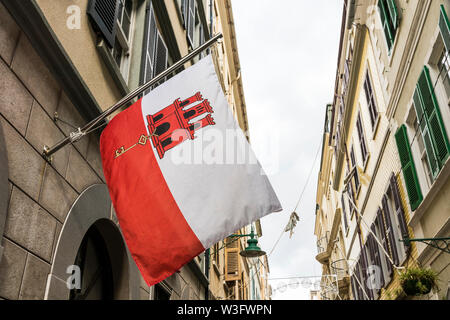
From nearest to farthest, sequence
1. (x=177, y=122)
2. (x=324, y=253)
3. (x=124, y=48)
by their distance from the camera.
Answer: (x=177, y=122) → (x=124, y=48) → (x=324, y=253)

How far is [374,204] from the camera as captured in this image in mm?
13297

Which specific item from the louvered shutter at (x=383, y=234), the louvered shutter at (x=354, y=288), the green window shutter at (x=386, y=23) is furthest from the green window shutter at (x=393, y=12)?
the louvered shutter at (x=354, y=288)

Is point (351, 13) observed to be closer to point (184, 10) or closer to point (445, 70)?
point (184, 10)

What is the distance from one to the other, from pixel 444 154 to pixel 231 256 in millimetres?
14914

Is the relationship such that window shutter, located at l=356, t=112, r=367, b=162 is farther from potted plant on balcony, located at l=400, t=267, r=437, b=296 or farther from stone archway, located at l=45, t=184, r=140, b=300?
stone archway, located at l=45, t=184, r=140, b=300

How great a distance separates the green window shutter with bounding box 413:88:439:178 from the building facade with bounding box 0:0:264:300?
5.06 m

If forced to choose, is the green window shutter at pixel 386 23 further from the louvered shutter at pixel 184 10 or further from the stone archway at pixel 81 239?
the stone archway at pixel 81 239

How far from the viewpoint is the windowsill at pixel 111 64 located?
5.48 m

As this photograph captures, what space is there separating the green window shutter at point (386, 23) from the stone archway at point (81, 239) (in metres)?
7.82

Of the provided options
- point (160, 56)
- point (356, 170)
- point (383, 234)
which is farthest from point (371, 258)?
point (160, 56)

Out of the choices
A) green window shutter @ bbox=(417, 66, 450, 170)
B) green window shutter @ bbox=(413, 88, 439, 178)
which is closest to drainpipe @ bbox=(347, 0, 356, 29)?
green window shutter @ bbox=(413, 88, 439, 178)

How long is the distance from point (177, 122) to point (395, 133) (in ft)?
23.7

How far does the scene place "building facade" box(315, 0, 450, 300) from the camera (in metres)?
7.34

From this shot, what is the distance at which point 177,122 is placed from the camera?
413 centimetres
